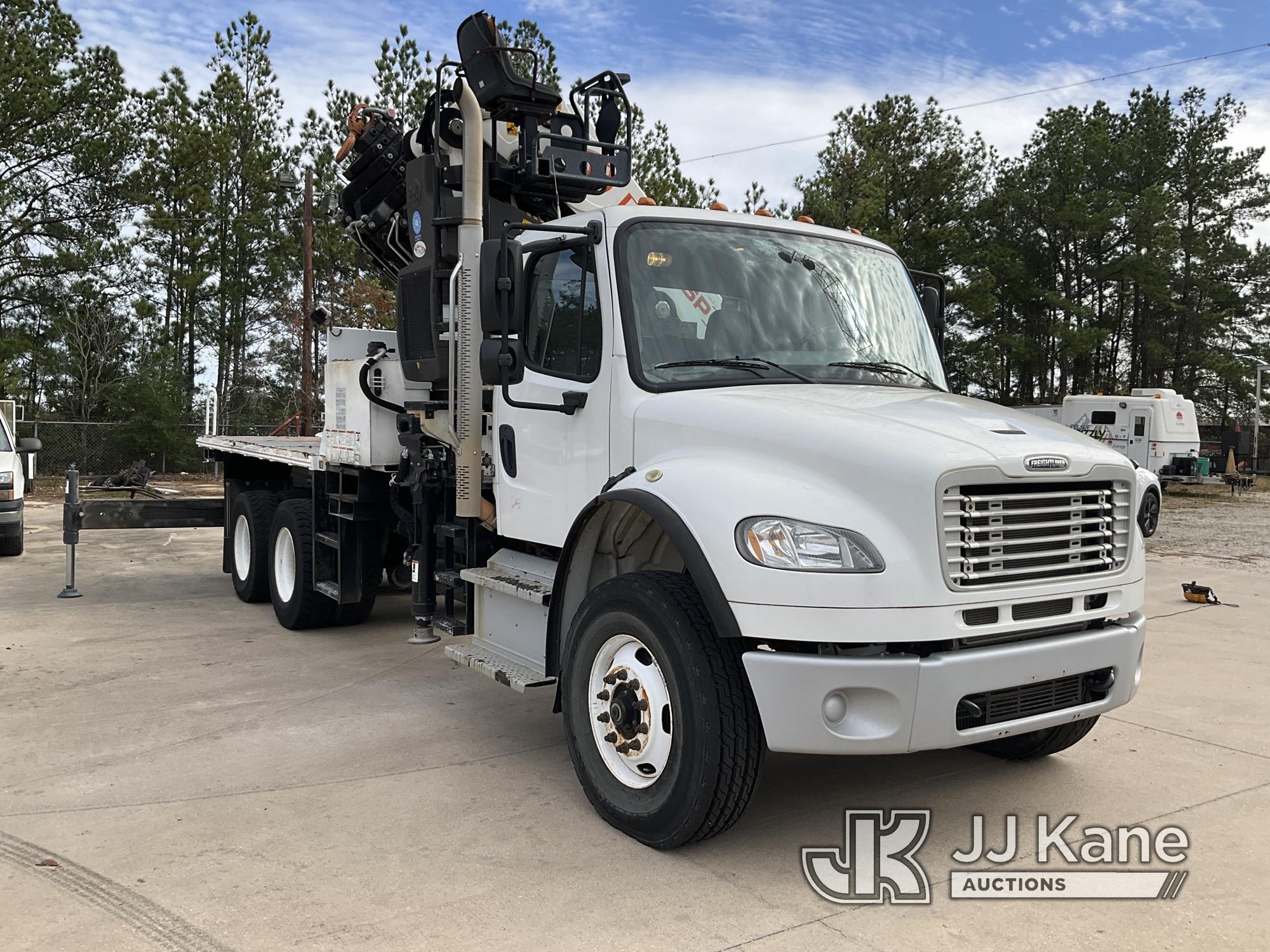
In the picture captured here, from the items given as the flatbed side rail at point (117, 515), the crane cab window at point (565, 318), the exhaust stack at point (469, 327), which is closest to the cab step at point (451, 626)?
the exhaust stack at point (469, 327)

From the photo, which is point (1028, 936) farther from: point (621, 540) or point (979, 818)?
point (621, 540)

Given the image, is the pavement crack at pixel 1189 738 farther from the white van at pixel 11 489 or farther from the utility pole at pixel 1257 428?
the utility pole at pixel 1257 428

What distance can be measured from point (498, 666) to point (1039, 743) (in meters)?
2.60

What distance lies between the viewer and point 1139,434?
2742 centimetres

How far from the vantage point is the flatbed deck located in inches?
333

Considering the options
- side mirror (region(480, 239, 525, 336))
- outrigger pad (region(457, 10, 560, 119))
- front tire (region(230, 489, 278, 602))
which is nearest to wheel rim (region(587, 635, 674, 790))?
side mirror (region(480, 239, 525, 336))

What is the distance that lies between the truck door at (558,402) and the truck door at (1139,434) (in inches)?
995

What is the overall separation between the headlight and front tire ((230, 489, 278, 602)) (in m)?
6.37

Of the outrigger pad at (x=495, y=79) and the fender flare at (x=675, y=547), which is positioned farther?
the outrigger pad at (x=495, y=79)

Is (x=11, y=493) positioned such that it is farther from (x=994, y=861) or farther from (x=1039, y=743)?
(x=994, y=861)

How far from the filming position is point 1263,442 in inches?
1743

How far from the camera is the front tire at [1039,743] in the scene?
5117 mm

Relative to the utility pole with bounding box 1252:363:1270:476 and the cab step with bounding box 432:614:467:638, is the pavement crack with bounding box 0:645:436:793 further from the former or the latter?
the utility pole with bounding box 1252:363:1270:476

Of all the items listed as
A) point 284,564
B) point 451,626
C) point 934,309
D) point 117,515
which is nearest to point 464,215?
point 451,626
